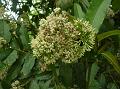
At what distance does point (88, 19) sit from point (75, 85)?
34 cm

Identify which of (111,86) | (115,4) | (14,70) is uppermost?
(115,4)

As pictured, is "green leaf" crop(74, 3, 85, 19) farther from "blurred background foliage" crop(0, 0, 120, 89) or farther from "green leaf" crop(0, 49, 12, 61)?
"green leaf" crop(0, 49, 12, 61)

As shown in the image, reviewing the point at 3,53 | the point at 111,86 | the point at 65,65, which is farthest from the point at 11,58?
the point at 111,86

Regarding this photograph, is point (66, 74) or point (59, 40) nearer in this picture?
point (59, 40)

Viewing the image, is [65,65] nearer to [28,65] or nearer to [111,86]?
[28,65]

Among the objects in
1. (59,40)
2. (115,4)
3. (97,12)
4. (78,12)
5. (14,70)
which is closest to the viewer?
(59,40)

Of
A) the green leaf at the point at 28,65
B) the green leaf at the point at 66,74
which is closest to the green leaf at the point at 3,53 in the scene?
the green leaf at the point at 28,65

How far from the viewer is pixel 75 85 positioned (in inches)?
65.0

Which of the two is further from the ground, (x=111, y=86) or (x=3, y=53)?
(x=3, y=53)

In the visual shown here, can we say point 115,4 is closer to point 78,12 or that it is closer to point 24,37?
point 78,12

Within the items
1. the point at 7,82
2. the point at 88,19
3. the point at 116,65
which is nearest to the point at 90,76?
the point at 116,65

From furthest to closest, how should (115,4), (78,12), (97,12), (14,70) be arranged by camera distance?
(115,4) < (14,70) < (78,12) < (97,12)

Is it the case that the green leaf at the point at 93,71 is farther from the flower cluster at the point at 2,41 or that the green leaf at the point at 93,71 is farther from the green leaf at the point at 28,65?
the flower cluster at the point at 2,41

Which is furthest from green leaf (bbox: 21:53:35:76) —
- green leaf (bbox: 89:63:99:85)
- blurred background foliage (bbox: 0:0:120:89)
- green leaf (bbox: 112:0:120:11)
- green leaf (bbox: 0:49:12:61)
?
green leaf (bbox: 112:0:120:11)
